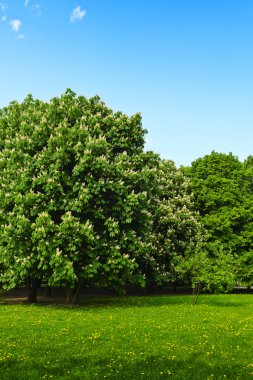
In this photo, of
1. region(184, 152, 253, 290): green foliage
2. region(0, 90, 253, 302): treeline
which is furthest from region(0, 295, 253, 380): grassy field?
region(184, 152, 253, 290): green foliage

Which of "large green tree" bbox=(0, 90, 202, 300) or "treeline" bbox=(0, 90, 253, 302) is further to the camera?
"treeline" bbox=(0, 90, 253, 302)

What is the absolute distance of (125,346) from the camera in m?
18.9

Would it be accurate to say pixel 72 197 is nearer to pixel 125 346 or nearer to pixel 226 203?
pixel 125 346

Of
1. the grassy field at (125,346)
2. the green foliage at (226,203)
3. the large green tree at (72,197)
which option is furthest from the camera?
the green foliage at (226,203)

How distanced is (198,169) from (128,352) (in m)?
51.0

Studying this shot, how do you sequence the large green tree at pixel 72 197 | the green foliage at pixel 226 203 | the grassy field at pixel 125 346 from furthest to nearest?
the green foliage at pixel 226 203 < the large green tree at pixel 72 197 < the grassy field at pixel 125 346

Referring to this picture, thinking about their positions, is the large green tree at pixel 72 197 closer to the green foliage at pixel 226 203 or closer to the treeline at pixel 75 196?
the treeline at pixel 75 196

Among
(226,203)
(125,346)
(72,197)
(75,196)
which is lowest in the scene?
(125,346)

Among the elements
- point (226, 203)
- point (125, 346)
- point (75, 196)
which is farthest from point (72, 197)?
point (226, 203)

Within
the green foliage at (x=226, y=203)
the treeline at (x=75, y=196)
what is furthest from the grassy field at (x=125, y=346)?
the green foliage at (x=226, y=203)

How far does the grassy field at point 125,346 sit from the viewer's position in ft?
48.2

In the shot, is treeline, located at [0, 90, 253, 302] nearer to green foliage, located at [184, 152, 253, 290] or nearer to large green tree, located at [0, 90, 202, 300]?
large green tree, located at [0, 90, 202, 300]

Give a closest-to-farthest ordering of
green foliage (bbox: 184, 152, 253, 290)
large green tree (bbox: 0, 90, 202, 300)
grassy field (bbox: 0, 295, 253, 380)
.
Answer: grassy field (bbox: 0, 295, 253, 380)
large green tree (bbox: 0, 90, 202, 300)
green foliage (bbox: 184, 152, 253, 290)

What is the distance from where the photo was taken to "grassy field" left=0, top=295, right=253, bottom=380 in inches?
579
